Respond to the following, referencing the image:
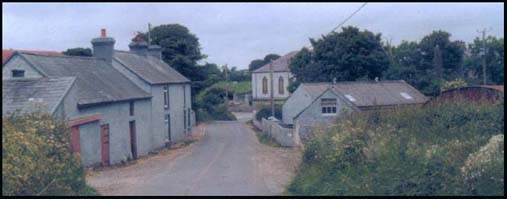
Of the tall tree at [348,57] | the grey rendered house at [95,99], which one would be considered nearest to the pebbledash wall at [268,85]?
the tall tree at [348,57]

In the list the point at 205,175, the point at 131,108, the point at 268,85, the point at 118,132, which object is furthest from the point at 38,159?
the point at 268,85

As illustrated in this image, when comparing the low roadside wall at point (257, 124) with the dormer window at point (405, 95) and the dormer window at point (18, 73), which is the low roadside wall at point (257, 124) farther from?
the dormer window at point (18, 73)

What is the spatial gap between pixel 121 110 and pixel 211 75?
29.2 metres

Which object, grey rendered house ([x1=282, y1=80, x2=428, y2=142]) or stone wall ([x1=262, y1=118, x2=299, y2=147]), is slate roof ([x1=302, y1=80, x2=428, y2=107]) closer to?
grey rendered house ([x1=282, y1=80, x2=428, y2=142])

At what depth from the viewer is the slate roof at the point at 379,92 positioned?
121 ft

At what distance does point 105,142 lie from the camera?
26078 mm

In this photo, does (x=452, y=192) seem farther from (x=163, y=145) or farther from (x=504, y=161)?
(x=163, y=145)

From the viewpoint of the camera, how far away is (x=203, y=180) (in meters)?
18.8

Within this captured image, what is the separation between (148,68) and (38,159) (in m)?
26.7

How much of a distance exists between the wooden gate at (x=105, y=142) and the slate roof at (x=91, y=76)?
3.73 ft

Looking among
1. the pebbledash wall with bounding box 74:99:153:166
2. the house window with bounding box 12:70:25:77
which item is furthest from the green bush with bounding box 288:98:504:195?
the house window with bounding box 12:70:25:77

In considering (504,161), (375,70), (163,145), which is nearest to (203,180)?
(504,161)

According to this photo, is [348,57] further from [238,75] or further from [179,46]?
[238,75]

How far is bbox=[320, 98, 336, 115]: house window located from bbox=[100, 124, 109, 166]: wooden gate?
13178 millimetres
